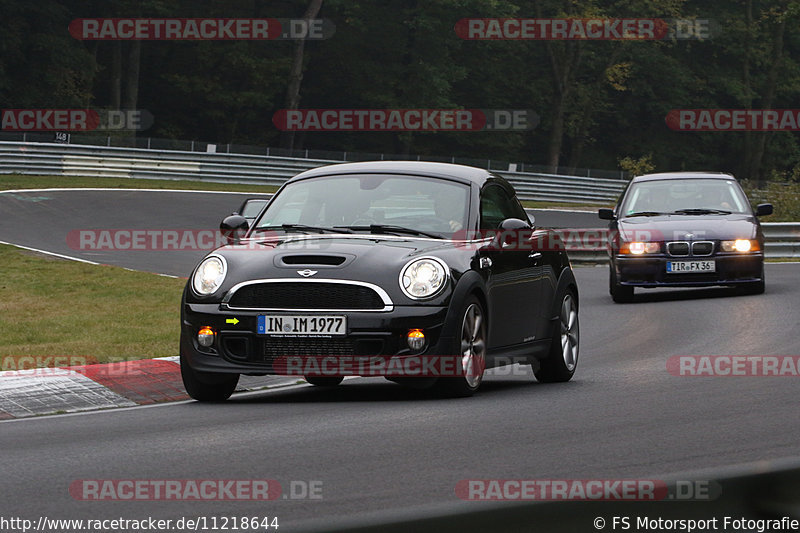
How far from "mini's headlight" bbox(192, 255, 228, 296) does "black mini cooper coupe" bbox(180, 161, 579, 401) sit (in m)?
0.01

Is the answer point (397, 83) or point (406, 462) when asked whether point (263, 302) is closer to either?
point (406, 462)

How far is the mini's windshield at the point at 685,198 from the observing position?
60.0 feet

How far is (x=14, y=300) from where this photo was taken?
56.2ft

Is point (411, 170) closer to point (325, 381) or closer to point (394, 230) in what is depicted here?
point (394, 230)

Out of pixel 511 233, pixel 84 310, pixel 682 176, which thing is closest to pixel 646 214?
pixel 682 176

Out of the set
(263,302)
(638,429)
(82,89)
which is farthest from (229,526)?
(82,89)

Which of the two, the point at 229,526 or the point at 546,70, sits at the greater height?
the point at 546,70

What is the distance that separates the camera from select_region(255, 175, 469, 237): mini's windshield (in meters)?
9.88

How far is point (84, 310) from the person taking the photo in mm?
15984

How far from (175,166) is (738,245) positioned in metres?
32.8

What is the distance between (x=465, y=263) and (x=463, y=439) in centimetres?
200

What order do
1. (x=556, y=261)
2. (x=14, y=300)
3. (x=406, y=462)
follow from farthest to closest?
(x=14, y=300) < (x=556, y=261) < (x=406, y=462)

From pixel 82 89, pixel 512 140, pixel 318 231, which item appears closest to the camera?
pixel 318 231

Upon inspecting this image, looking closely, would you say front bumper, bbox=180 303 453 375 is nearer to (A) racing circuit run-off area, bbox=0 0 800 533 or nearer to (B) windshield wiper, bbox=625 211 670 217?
(A) racing circuit run-off area, bbox=0 0 800 533
